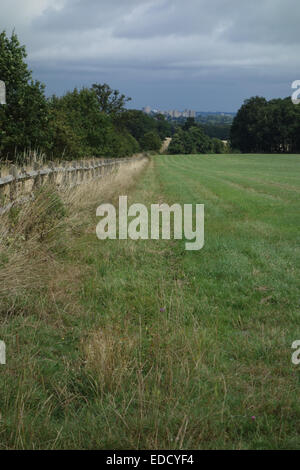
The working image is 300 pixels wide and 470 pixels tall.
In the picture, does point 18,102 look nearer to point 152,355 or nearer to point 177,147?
point 152,355

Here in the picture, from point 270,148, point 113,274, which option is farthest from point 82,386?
point 270,148

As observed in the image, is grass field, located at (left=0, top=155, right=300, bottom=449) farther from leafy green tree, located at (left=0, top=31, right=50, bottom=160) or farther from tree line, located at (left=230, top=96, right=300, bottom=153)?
tree line, located at (left=230, top=96, right=300, bottom=153)

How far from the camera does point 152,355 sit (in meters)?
4.14

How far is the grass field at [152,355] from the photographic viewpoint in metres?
3.09

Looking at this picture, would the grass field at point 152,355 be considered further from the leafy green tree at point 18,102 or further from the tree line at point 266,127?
the tree line at point 266,127

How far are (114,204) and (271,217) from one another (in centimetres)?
477

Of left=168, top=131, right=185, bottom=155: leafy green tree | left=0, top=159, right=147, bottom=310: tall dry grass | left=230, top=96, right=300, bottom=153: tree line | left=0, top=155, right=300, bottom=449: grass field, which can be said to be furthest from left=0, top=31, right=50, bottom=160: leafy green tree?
left=168, top=131, right=185, bottom=155: leafy green tree

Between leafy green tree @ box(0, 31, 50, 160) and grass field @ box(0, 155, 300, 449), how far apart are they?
50.7ft

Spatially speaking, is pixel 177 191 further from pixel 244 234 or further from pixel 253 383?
pixel 253 383

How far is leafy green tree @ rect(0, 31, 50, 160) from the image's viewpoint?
21547 millimetres

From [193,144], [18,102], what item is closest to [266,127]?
[193,144]

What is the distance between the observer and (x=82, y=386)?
362 centimetres

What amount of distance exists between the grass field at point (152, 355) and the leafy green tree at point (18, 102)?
50.7ft
